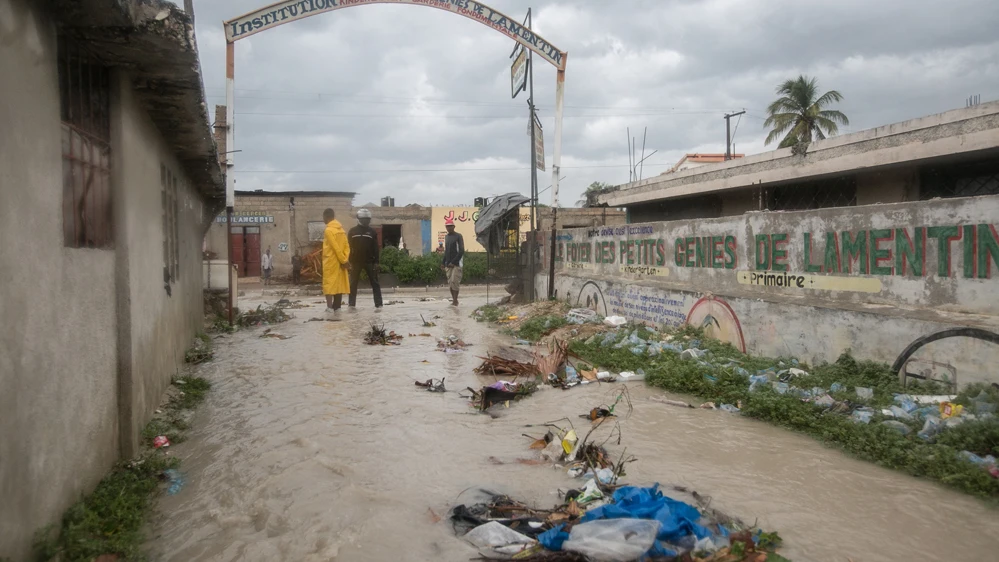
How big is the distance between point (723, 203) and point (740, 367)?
9.51 metres

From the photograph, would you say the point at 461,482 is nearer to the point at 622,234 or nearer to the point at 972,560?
the point at 972,560

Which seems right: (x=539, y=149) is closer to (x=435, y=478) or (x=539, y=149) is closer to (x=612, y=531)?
(x=435, y=478)

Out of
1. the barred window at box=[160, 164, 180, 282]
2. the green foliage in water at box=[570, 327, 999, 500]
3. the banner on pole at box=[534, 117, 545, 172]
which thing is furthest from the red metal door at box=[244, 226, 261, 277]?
the green foliage in water at box=[570, 327, 999, 500]

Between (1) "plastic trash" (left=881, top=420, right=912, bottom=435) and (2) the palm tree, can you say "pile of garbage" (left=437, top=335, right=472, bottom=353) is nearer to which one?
(1) "plastic trash" (left=881, top=420, right=912, bottom=435)

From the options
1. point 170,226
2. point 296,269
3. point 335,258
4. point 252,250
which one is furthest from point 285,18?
point 252,250

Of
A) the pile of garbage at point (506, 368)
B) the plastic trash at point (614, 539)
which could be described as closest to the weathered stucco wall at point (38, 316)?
the plastic trash at point (614, 539)

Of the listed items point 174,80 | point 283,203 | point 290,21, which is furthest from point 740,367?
point 283,203

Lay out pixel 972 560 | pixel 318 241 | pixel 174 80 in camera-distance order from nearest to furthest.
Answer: pixel 972 560 < pixel 174 80 < pixel 318 241

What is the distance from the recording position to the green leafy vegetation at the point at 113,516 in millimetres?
2830

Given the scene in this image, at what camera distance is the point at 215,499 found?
3818 millimetres

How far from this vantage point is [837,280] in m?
6.48

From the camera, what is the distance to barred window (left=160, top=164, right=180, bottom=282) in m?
6.51

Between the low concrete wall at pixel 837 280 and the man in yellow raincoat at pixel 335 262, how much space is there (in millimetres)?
→ 6196

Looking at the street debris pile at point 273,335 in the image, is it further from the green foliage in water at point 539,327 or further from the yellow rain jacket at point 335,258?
the green foliage in water at point 539,327
